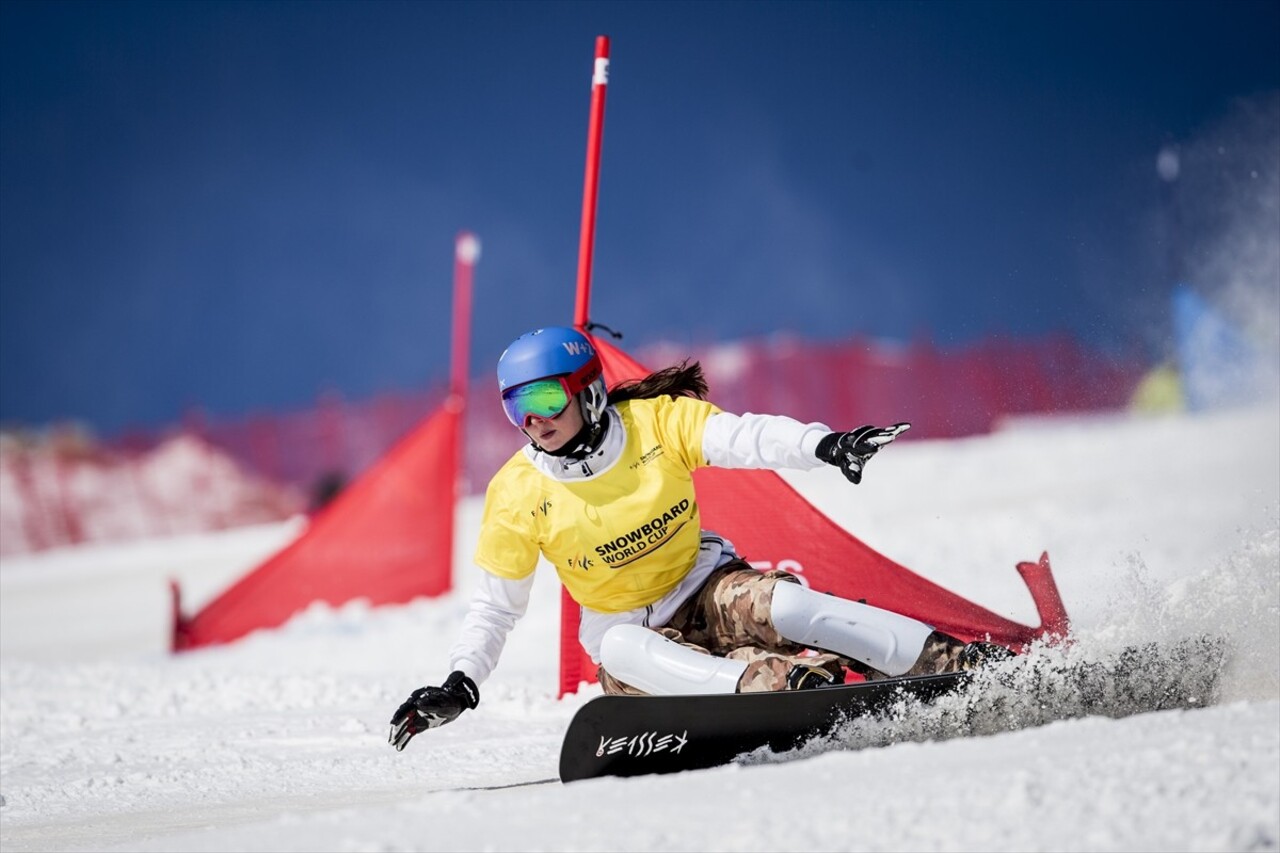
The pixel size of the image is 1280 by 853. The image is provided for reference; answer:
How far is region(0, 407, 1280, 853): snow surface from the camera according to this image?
239 centimetres

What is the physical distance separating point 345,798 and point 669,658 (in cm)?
111

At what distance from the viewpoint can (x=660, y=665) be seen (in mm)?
3699

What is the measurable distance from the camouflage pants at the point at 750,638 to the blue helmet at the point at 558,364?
67 cm

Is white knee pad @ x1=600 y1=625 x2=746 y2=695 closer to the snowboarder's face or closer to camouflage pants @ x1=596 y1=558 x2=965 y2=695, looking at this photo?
camouflage pants @ x1=596 y1=558 x2=965 y2=695

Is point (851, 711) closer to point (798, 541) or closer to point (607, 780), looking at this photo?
point (607, 780)

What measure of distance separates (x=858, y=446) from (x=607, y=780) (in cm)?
114

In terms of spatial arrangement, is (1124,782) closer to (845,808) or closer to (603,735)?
(845,808)

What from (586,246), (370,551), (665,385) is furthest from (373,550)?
(665,385)

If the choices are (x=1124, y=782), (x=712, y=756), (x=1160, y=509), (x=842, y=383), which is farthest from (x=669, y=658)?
(x=842, y=383)

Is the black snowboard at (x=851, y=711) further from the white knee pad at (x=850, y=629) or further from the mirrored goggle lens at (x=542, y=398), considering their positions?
the mirrored goggle lens at (x=542, y=398)

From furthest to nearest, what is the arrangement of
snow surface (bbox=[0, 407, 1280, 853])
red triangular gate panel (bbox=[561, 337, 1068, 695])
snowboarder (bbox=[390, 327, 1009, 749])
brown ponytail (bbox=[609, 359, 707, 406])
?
1. red triangular gate panel (bbox=[561, 337, 1068, 695])
2. brown ponytail (bbox=[609, 359, 707, 406])
3. snowboarder (bbox=[390, 327, 1009, 749])
4. snow surface (bbox=[0, 407, 1280, 853])

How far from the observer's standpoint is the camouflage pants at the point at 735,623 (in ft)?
12.6

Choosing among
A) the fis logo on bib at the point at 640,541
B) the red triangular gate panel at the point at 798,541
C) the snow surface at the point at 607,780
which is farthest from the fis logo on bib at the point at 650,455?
the red triangular gate panel at the point at 798,541

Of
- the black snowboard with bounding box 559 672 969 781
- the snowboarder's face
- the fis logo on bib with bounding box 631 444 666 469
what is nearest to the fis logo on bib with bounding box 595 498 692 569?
the fis logo on bib with bounding box 631 444 666 469
